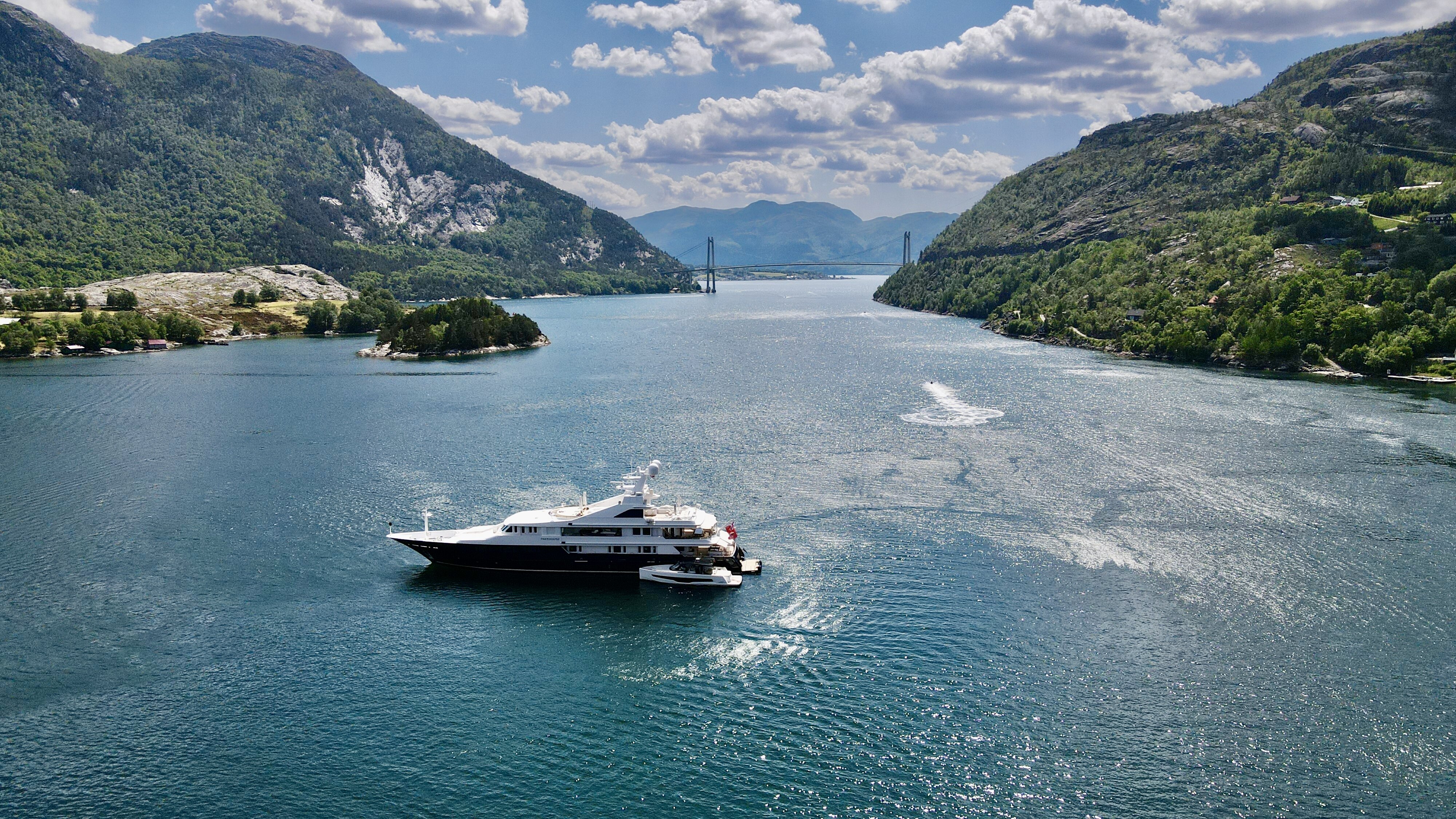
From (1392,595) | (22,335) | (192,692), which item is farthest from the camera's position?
(22,335)

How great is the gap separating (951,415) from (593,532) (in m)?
56.6

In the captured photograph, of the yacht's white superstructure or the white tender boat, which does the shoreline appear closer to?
the white tender boat

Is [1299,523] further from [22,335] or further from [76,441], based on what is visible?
[22,335]

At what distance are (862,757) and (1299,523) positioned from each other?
4341 cm

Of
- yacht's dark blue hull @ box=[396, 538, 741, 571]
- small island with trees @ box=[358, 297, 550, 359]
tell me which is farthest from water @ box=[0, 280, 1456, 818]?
small island with trees @ box=[358, 297, 550, 359]

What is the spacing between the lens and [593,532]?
52688 mm

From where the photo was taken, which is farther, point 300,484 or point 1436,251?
point 1436,251

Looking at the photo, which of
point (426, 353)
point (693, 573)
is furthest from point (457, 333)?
point (693, 573)

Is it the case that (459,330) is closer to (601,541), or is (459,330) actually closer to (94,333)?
(94,333)

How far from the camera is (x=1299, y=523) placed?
2392 inches

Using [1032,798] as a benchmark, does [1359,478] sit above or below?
above

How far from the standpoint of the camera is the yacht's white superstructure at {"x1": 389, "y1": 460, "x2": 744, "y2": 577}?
2066 inches

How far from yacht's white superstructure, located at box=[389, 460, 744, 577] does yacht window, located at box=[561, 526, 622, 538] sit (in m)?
0.03

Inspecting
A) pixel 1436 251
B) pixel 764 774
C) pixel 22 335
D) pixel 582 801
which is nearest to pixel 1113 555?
pixel 764 774
